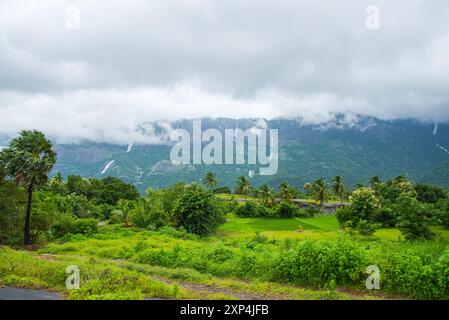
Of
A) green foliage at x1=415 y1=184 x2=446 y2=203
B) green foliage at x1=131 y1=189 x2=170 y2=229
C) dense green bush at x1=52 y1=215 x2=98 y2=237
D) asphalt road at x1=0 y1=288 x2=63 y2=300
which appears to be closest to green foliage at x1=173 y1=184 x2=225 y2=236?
green foliage at x1=131 y1=189 x2=170 y2=229

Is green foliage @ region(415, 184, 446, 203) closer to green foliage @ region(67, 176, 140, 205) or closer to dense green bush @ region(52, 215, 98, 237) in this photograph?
green foliage @ region(67, 176, 140, 205)

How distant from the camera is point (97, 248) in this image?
3209cm

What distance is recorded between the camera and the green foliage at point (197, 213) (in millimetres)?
49969

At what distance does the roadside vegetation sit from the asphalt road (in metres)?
0.84

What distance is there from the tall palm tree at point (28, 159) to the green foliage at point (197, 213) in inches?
766

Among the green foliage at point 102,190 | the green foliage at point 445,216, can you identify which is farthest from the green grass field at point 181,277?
the green foliage at point 102,190

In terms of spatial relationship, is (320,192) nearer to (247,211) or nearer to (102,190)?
(247,211)

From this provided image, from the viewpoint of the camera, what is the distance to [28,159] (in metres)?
33.8

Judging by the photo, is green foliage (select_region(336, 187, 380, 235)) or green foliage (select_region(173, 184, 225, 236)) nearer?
green foliage (select_region(173, 184, 225, 236))

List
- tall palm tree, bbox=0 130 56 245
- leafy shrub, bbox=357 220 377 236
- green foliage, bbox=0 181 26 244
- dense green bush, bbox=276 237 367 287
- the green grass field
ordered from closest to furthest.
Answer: the green grass field → dense green bush, bbox=276 237 367 287 → green foliage, bbox=0 181 26 244 → tall palm tree, bbox=0 130 56 245 → leafy shrub, bbox=357 220 377 236

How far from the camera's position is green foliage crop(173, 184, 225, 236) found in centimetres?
4997

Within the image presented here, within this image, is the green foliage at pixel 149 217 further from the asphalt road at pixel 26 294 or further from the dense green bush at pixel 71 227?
the asphalt road at pixel 26 294
